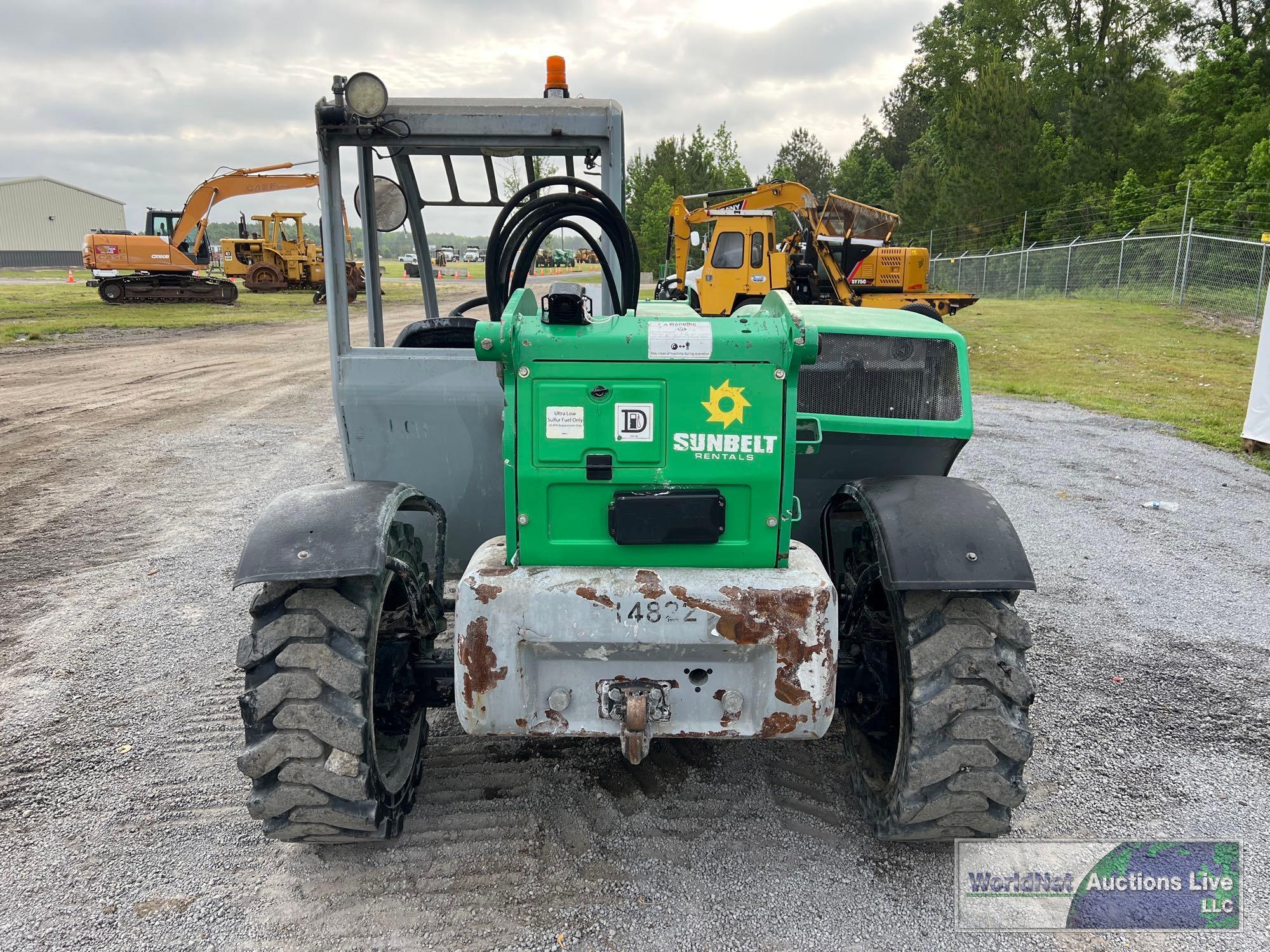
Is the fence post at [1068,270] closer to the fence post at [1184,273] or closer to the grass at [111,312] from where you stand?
the fence post at [1184,273]

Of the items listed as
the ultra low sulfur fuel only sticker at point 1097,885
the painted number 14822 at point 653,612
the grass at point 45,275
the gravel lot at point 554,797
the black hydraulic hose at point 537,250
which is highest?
the grass at point 45,275

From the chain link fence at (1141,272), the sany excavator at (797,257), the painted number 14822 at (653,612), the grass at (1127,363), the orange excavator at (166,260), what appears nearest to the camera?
the painted number 14822 at (653,612)

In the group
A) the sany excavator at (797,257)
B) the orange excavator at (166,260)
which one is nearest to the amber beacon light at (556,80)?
the sany excavator at (797,257)

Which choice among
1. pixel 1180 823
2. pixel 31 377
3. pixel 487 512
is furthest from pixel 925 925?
pixel 31 377

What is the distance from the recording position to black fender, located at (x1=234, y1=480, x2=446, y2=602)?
100 inches

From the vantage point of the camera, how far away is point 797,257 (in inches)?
731

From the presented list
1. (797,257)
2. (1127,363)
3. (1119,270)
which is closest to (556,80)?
(1127,363)

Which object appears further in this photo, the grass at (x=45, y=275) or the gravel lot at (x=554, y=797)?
the grass at (x=45, y=275)

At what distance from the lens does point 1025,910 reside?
2.78 m

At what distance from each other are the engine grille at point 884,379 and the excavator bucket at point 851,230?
51.1 ft

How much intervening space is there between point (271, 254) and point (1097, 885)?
33829 mm

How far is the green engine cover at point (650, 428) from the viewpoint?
254 cm

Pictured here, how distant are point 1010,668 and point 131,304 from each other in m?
28.6

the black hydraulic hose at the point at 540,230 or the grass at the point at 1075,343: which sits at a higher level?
the black hydraulic hose at the point at 540,230
